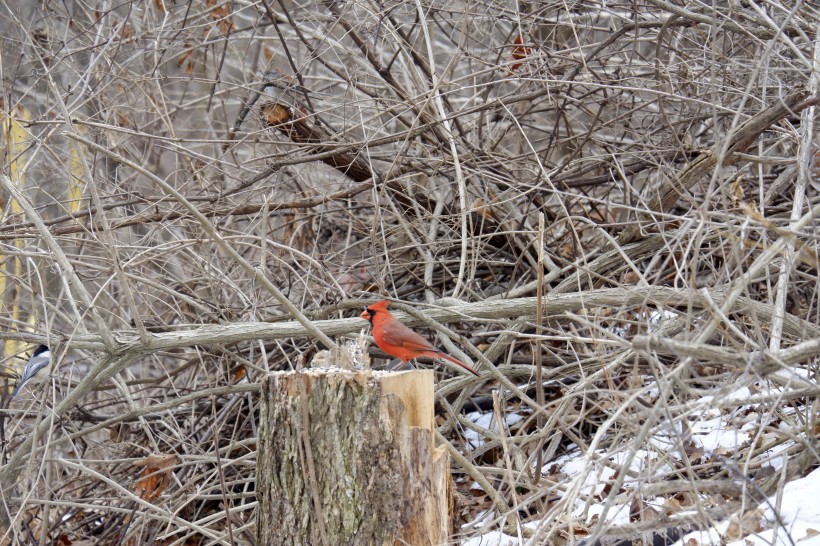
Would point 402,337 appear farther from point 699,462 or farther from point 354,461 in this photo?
point 699,462

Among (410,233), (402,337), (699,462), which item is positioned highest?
(410,233)

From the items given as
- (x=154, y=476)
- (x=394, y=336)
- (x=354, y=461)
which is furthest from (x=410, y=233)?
(x=354, y=461)

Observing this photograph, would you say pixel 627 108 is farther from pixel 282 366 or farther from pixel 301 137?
pixel 282 366

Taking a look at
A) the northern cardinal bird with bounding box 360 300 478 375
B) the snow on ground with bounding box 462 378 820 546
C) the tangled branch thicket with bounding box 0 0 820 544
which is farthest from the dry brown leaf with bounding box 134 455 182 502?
the snow on ground with bounding box 462 378 820 546

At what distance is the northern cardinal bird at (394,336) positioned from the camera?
171 inches

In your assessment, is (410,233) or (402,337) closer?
(402,337)

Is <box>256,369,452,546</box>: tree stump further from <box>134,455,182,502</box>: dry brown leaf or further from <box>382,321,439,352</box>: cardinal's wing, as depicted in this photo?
<box>134,455,182,502</box>: dry brown leaf

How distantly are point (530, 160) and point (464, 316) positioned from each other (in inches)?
66.7

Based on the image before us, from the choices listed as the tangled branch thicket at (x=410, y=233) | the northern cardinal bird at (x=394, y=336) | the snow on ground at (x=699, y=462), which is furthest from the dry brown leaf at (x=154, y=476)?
the snow on ground at (x=699, y=462)

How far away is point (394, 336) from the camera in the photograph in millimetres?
4387

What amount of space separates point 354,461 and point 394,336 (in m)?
1.44

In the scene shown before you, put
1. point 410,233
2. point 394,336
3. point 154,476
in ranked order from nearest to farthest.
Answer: point 394,336
point 154,476
point 410,233

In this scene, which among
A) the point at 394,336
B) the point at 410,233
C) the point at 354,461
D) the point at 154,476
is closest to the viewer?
the point at 354,461

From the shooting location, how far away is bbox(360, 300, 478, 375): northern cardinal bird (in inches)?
171
